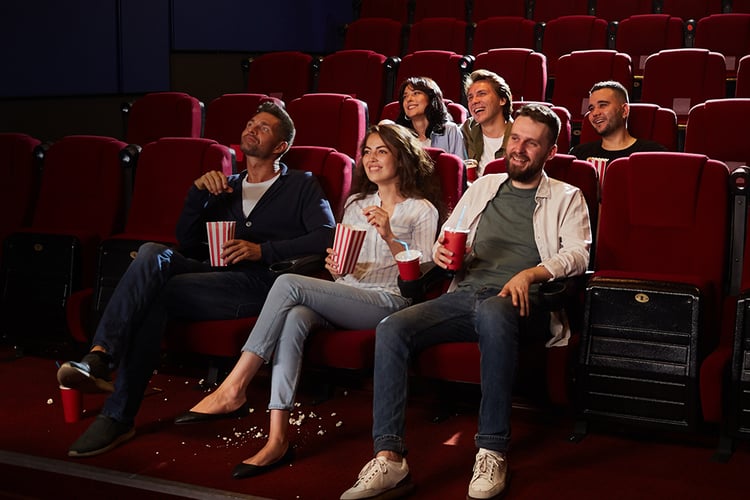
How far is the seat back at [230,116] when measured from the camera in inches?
130

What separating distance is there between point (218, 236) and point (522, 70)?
2069mm

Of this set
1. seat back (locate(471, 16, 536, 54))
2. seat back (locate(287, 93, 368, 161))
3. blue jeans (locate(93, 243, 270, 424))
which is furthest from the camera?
seat back (locate(471, 16, 536, 54))

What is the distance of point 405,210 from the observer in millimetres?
2020

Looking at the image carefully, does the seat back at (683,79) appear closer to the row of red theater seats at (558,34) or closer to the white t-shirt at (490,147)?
the row of red theater seats at (558,34)

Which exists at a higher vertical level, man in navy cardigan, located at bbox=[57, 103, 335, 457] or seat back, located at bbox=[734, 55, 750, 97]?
seat back, located at bbox=[734, 55, 750, 97]

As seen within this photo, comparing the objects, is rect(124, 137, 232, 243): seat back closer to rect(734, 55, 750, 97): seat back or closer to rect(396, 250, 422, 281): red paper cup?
rect(396, 250, 422, 281): red paper cup

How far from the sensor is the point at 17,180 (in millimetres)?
2746

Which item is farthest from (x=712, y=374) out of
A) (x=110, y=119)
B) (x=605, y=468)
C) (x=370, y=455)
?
(x=110, y=119)

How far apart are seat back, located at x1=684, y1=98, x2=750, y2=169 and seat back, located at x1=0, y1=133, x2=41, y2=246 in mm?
1927

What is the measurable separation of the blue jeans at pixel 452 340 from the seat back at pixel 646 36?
8.94 ft

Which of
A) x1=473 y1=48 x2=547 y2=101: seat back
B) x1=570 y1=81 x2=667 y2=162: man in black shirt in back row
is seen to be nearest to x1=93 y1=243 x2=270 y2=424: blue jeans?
x1=570 y1=81 x2=667 y2=162: man in black shirt in back row

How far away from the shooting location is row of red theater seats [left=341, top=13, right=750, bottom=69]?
4051 millimetres

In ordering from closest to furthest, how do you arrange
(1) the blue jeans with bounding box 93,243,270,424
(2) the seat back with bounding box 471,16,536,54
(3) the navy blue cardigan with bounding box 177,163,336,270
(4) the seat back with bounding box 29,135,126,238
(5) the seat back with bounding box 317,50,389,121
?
(1) the blue jeans with bounding box 93,243,270,424
(3) the navy blue cardigan with bounding box 177,163,336,270
(4) the seat back with bounding box 29,135,126,238
(5) the seat back with bounding box 317,50,389,121
(2) the seat back with bounding box 471,16,536,54

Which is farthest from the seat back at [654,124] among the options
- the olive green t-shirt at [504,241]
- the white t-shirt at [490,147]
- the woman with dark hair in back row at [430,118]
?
the olive green t-shirt at [504,241]
